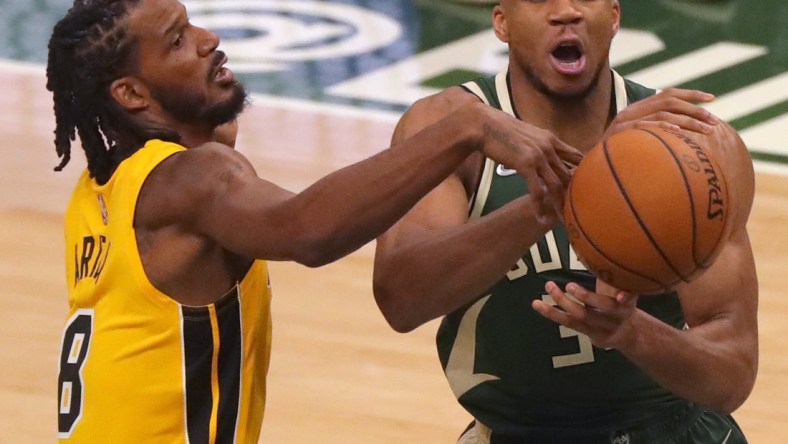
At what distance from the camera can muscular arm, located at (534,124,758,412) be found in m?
3.53

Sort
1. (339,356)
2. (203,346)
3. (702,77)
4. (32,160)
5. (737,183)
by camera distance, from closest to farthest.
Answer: (737,183), (203,346), (339,356), (32,160), (702,77)

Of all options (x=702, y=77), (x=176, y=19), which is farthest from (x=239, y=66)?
(x=176, y=19)

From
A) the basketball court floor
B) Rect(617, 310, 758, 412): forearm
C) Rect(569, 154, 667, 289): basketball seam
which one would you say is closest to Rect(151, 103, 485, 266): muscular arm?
Rect(569, 154, 667, 289): basketball seam

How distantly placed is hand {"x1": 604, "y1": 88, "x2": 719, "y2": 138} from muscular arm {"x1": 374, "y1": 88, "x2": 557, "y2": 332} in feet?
0.87

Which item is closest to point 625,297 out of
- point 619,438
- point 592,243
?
point 592,243

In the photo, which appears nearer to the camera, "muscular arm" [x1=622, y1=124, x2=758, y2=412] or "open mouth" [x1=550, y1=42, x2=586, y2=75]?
"muscular arm" [x1=622, y1=124, x2=758, y2=412]

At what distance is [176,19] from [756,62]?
5.92 meters

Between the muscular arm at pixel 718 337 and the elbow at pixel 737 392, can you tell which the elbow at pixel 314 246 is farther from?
the elbow at pixel 737 392

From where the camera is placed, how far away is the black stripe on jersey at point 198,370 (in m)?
3.93

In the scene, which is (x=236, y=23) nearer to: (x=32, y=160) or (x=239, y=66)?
(x=239, y=66)

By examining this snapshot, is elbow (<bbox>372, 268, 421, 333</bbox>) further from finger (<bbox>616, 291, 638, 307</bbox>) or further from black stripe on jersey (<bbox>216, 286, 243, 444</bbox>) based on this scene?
finger (<bbox>616, 291, 638, 307</bbox>)

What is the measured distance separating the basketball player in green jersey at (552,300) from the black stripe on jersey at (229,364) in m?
0.36

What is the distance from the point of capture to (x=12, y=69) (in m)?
9.77

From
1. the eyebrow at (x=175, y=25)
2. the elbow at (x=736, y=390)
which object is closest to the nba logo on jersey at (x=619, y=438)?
the elbow at (x=736, y=390)
